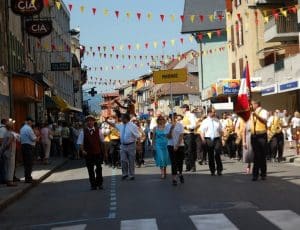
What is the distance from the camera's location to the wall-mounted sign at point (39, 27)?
3512cm

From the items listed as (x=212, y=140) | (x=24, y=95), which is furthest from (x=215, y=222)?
(x=24, y=95)

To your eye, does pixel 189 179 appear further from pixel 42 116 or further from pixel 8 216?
pixel 42 116

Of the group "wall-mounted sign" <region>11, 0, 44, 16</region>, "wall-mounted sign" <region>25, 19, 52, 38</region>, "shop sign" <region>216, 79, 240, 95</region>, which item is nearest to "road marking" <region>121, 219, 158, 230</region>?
"wall-mounted sign" <region>11, 0, 44, 16</region>

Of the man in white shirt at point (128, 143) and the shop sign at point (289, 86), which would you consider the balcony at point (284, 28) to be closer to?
the shop sign at point (289, 86)

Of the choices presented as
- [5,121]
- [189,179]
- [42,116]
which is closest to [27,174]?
[5,121]

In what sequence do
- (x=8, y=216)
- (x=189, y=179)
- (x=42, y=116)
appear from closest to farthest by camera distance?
(x=8, y=216) < (x=189, y=179) < (x=42, y=116)

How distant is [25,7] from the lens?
30.9 meters

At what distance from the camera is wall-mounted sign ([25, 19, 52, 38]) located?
115 ft

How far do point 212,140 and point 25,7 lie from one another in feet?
46.3

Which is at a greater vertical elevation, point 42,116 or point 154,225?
point 42,116

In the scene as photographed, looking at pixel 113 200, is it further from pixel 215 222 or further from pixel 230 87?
pixel 230 87

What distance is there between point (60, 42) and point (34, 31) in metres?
31.5

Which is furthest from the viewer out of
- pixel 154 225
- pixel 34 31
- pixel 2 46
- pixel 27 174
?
pixel 34 31

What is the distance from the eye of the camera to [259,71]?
163 ft
